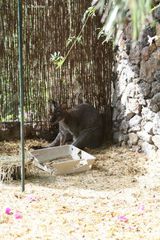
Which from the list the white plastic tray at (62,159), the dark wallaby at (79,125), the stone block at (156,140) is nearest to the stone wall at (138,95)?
the stone block at (156,140)

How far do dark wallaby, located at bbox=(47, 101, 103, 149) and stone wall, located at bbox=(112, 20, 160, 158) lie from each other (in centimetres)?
27

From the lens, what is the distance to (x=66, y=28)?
4957mm

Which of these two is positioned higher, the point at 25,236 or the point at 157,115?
the point at 157,115

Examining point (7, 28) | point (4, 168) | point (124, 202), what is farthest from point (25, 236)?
point (7, 28)

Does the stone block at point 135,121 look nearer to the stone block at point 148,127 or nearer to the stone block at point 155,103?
the stone block at point 148,127

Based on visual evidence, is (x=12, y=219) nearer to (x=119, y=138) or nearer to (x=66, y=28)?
(x=119, y=138)

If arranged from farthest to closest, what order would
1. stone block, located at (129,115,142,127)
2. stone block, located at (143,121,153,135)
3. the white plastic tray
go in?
stone block, located at (129,115,142,127), stone block, located at (143,121,153,135), the white plastic tray

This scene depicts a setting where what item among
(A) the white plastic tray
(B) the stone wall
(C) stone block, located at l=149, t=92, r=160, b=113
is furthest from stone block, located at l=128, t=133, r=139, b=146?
(A) the white plastic tray

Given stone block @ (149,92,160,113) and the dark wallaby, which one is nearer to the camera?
stone block @ (149,92,160,113)

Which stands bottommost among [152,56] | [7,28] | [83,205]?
[83,205]

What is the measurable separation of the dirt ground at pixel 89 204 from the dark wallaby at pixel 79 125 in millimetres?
596

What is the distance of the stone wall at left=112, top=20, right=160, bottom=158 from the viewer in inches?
161

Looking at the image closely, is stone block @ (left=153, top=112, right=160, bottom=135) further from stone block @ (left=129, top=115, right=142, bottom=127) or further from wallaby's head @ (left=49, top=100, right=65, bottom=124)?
wallaby's head @ (left=49, top=100, right=65, bottom=124)

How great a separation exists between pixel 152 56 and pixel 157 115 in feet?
1.96
